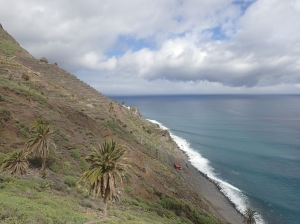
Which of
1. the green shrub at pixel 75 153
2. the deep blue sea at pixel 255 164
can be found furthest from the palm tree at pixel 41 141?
the deep blue sea at pixel 255 164

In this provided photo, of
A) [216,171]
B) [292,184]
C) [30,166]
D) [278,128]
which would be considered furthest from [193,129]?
[30,166]

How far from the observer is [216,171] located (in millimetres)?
69875

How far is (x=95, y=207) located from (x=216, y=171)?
2227 inches

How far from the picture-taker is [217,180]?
62656mm

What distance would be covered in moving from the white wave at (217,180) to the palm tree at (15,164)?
44.7 metres

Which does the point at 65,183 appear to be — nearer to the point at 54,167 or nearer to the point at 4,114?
the point at 54,167

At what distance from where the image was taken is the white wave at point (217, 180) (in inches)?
2015

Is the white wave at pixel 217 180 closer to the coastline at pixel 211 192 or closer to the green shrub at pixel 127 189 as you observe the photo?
the coastline at pixel 211 192

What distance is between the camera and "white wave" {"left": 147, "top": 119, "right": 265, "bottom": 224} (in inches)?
2015

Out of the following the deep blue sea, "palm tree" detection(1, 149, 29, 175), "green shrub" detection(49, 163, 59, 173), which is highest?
"palm tree" detection(1, 149, 29, 175)

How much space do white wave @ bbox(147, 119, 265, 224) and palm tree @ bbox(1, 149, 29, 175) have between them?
44.7 metres

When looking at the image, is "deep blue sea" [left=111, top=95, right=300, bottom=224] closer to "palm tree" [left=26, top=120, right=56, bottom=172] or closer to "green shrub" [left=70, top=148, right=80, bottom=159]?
"green shrub" [left=70, top=148, right=80, bottom=159]

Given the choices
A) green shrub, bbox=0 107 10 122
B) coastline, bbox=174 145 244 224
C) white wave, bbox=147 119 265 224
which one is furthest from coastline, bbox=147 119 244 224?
green shrub, bbox=0 107 10 122

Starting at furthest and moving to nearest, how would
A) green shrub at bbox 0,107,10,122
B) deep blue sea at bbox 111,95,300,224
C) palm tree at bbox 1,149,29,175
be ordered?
1. deep blue sea at bbox 111,95,300,224
2. green shrub at bbox 0,107,10,122
3. palm tree at bbox 1,149,29,175
